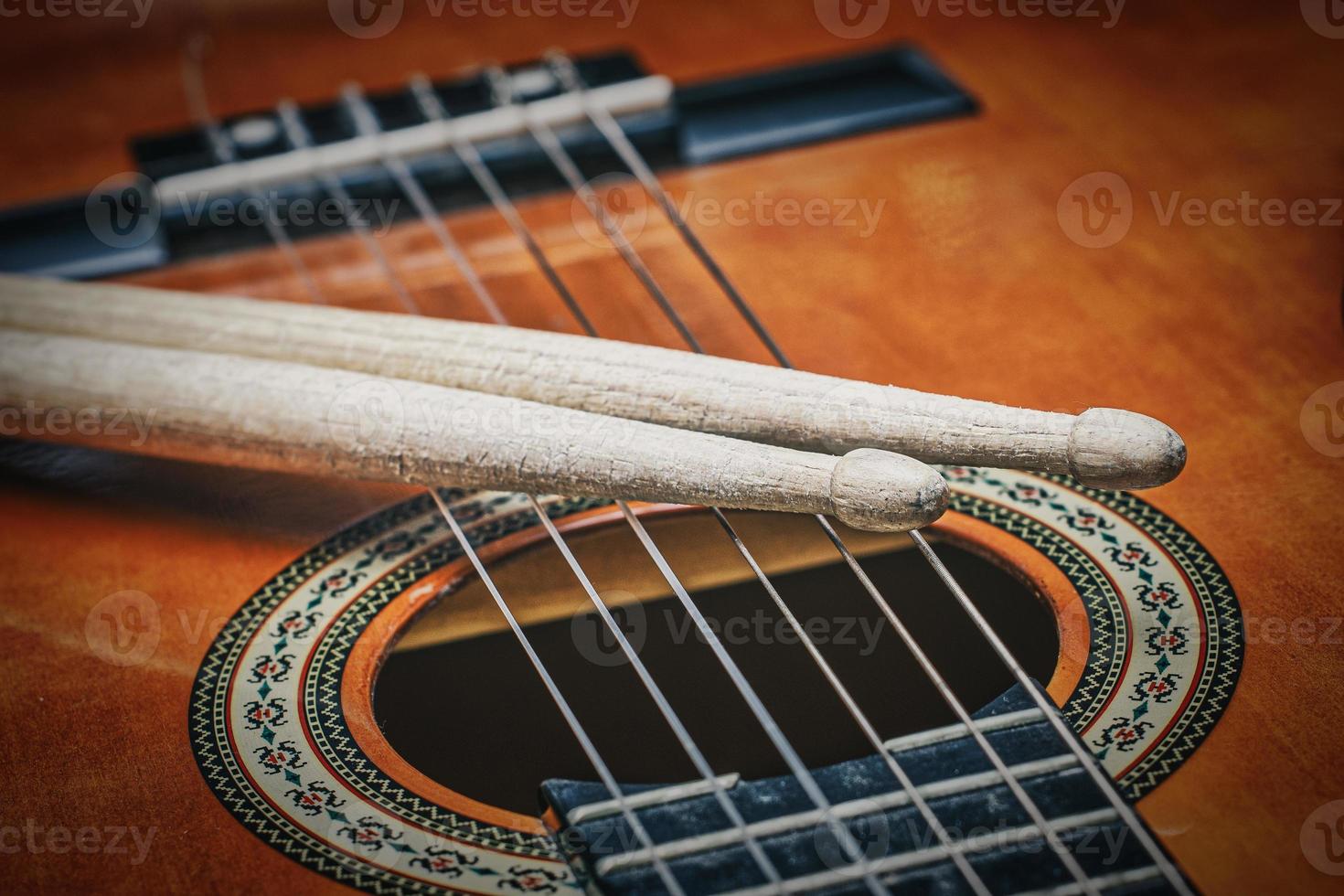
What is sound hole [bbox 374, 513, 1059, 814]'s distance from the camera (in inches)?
58.4

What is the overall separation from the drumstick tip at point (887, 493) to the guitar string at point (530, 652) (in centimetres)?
31

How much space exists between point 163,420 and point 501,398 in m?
0.45

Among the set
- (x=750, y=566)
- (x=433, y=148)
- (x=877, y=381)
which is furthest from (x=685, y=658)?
(x=433, y=148)

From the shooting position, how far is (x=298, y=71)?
2.96 meters

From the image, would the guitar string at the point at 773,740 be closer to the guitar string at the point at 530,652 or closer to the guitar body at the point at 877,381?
the guitar string at the point at 530,652

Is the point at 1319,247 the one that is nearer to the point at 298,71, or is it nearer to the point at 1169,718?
the point at 1169,718

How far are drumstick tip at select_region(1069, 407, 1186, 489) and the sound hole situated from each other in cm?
24

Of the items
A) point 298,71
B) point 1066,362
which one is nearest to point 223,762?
point 1066,362

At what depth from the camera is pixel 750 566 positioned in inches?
63.2

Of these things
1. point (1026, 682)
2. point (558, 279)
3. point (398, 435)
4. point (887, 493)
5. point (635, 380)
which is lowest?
point (1026, 682)

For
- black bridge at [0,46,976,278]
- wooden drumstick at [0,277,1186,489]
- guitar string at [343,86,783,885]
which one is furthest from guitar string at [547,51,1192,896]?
black bridge at [0,46,976,278]

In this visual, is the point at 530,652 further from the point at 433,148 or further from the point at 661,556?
the point at 433,148

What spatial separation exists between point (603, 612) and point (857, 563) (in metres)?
0.25

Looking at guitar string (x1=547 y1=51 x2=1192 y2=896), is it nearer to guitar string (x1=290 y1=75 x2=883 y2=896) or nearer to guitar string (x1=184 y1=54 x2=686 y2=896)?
guitar string (x1=290 y1=75 x2=883 y2=896)
